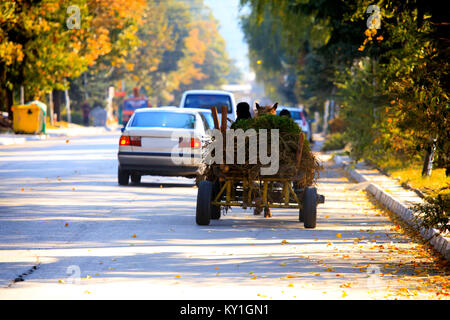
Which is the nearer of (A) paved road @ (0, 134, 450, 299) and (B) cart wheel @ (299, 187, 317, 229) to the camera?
(A) paved road @ (0, 134, 450, 299)

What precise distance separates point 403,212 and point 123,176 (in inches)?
273

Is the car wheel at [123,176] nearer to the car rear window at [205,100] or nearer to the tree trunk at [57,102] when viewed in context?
the car rear window at [205,100]

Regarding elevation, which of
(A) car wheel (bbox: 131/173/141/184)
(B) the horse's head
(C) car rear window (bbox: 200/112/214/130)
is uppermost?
(B) the horse's head

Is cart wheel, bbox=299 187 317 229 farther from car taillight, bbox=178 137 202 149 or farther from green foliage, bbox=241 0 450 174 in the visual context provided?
car taillight, bbox=178 137 202 149

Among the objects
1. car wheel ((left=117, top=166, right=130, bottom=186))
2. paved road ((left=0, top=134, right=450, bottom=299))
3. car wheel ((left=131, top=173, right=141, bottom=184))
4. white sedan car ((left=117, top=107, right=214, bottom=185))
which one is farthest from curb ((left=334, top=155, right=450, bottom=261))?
car wheel ((left=117, top=166, right=130, bottom=186))

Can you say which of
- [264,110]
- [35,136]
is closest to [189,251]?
[264,110]

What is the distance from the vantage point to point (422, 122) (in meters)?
13.5

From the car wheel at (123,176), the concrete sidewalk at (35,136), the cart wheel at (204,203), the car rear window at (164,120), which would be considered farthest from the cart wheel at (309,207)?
the concrete sidewalk at (35,136)

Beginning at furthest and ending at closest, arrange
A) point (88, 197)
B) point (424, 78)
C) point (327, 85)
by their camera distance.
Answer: point (327, 85) → point (88, 197) → point (424, 78)

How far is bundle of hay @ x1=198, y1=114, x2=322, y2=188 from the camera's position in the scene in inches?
520

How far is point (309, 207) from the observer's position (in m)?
13.3
